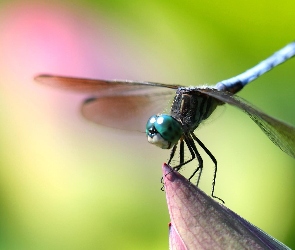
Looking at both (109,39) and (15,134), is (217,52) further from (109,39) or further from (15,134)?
(15,134)

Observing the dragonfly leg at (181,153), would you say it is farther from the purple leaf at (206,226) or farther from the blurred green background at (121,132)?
the blurred green background at (121,132)

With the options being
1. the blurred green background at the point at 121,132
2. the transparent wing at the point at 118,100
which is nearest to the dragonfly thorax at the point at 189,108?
the transparent wing at the point at 118,100

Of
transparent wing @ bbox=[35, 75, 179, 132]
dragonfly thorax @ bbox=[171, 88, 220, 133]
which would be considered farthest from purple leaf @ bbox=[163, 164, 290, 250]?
transparent wing @ bbox=[35, 75, 179, 132]

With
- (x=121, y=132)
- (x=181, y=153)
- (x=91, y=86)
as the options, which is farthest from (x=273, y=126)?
(x=121, y=132)

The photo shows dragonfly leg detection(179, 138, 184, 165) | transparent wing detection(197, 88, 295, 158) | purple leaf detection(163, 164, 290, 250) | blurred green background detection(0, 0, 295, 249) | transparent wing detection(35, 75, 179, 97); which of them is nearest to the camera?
purple leaf detection(163, 164, 290, 250)

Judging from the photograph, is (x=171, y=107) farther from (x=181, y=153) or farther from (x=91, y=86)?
(x=91, y=86)

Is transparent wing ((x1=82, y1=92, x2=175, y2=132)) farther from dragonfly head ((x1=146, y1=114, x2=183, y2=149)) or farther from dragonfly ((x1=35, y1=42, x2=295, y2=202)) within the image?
dragonfly head ((x1=146, y1=114, x2=183, y2=149))

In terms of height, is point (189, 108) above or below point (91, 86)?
below
